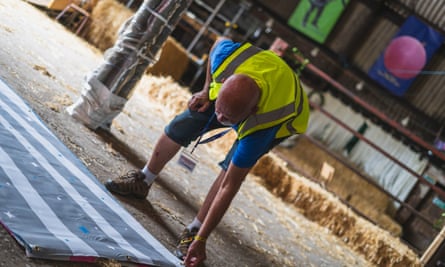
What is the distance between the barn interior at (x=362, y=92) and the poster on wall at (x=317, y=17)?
4 centimetres

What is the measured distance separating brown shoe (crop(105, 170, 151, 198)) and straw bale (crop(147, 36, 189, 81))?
6319 millimetres

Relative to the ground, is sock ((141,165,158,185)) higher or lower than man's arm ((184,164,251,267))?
lower

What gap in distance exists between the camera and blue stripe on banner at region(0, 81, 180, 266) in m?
1.66

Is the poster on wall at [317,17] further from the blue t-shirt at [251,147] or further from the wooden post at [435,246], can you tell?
the blue t-shirt at [251,147]

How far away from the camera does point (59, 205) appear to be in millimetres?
1945

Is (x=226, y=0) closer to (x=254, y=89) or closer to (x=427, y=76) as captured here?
(x=427, y=76)

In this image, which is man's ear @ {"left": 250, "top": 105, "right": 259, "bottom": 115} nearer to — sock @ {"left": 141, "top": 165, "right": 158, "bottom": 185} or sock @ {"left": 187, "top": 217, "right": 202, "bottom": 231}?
sock @ {"left": 187, "top": 217, "right": 202, "bottom": 231}

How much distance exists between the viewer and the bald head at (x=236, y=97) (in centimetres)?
203

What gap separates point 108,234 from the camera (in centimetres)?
197

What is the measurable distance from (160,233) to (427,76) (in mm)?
11986

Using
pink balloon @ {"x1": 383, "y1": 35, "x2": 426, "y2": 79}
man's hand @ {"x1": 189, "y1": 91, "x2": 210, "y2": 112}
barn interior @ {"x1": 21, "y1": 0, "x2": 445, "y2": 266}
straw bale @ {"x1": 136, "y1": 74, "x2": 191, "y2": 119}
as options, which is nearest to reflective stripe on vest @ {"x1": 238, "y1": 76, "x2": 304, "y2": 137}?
man's hand @ {"x1": 189, "y1": 91, "x2": 210, "y2": 112}

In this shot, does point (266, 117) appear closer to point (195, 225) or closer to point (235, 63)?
point (235, 63)

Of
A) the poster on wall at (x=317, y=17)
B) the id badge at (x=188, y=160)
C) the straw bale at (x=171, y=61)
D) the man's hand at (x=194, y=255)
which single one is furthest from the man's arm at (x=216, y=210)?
the poster on wall at (x=317, y=17)

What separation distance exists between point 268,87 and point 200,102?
63 cm
